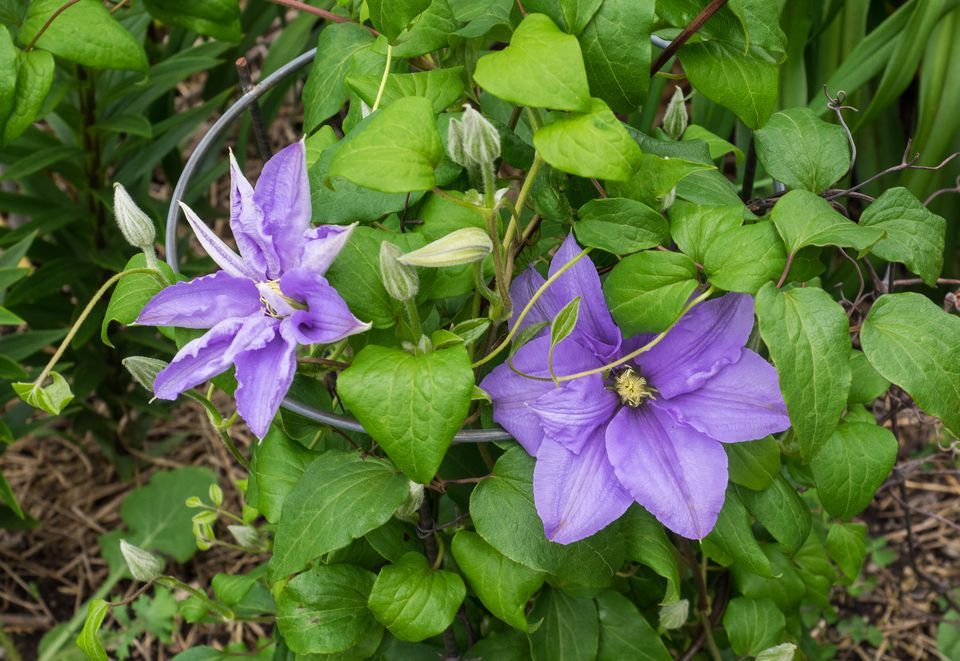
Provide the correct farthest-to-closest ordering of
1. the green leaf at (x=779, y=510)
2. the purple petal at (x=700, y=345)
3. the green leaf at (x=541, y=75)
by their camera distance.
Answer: the green leaf at (x=779, y=510) < the purple petal at (x=700, y=345) < the green leaf at (x=541, y=75)

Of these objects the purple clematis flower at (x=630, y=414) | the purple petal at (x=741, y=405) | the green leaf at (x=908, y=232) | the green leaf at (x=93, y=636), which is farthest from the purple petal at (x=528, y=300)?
the green leaf at (x=93, y=636)

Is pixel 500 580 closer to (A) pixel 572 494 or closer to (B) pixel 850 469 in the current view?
(A) pixel 572 494

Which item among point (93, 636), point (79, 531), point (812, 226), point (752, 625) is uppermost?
point (812, 226)

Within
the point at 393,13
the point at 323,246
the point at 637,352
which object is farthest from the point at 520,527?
the point at 393,13

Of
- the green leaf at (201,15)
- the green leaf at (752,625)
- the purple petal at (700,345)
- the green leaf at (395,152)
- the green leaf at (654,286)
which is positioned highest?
the green leaf at (395,152)

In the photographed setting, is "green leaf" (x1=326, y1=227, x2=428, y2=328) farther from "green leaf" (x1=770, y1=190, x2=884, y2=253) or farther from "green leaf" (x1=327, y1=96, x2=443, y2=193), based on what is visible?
"green leaf" (x1=770, y1=190, x2=884, y2=253)

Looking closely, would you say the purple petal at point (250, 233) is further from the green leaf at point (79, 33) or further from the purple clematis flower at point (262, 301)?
the green leaf at point (79, 33)

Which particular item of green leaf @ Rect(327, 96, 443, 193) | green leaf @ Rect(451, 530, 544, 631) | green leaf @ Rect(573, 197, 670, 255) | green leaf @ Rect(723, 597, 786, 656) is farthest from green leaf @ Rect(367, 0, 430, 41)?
green leaf @ Rect(723, 597, 786, 656)

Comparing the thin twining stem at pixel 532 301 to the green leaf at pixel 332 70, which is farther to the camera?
the green leaf at pixel 332 70
